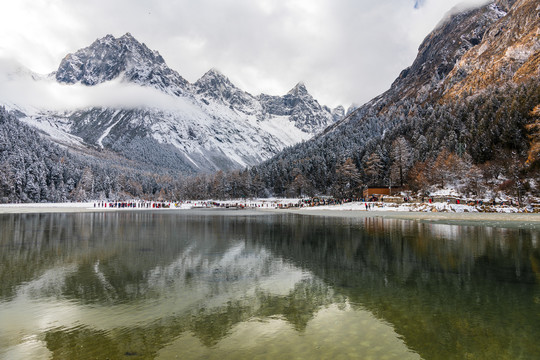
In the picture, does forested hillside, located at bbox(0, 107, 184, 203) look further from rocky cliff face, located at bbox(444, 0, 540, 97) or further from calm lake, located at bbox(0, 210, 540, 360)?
rocky cliff face, located at bbox(444, 0, 540, 97)

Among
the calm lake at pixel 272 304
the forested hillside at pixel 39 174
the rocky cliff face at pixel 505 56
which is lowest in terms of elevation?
the calm lake at pixel 272 304

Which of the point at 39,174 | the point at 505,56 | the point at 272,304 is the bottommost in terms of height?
the point at 272,304

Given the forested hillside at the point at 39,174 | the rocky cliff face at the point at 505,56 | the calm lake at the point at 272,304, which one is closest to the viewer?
the calm lake at the point at 272,304

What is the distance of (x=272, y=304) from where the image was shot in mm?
11867

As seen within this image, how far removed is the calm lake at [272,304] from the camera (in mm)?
8211

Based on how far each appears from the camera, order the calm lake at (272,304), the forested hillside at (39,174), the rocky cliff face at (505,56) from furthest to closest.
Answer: the rocky cliff face at (505,56) → the forested hillside at (39,174) → the calm lake at (272,304)

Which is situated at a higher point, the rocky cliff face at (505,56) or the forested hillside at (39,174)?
the rocky cliff face at (505,56)

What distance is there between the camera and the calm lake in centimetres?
Result: 821

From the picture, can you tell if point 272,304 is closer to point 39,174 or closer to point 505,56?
point 39,174

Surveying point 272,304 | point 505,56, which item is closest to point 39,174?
point 272,304

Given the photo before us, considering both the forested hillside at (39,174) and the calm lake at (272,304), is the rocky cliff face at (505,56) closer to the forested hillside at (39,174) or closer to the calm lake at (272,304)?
the calm lake at (272,304)

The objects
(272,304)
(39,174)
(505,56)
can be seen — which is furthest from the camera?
(505,56)

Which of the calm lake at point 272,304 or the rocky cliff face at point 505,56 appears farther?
the rocky cliff face at point 505,56

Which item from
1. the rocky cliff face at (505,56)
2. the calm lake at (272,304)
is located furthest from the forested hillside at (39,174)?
the rocky cliff face at (505,56)
